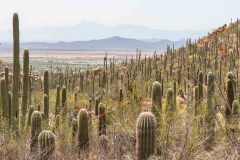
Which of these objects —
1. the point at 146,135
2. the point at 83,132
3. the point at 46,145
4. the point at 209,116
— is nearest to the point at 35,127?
the point at 83,132

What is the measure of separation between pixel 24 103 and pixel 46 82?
6.53 feet

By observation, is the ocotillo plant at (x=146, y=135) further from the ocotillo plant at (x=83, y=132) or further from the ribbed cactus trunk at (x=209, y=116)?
the ribbed cactus trunk at (x=209, y=116)

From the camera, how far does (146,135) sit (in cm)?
958

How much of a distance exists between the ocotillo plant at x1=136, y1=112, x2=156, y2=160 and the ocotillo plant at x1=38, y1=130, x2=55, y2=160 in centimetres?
224

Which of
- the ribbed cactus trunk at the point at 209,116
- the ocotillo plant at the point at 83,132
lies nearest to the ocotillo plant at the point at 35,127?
the ocotillo plant at the point at 83,132

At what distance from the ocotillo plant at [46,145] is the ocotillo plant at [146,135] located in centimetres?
224

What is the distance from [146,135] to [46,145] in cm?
259

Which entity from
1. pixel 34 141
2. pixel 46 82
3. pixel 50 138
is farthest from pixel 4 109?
pixel 50 138

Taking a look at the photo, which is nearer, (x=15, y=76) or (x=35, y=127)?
(x=35, y=127)

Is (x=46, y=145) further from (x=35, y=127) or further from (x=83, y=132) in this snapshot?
(x=83, y=132)

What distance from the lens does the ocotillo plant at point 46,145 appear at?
10531mm

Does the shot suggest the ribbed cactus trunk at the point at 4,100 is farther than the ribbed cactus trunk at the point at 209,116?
Yes

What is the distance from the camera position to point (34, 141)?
12094 millimetres

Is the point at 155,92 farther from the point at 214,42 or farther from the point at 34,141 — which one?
the point at 214,42
